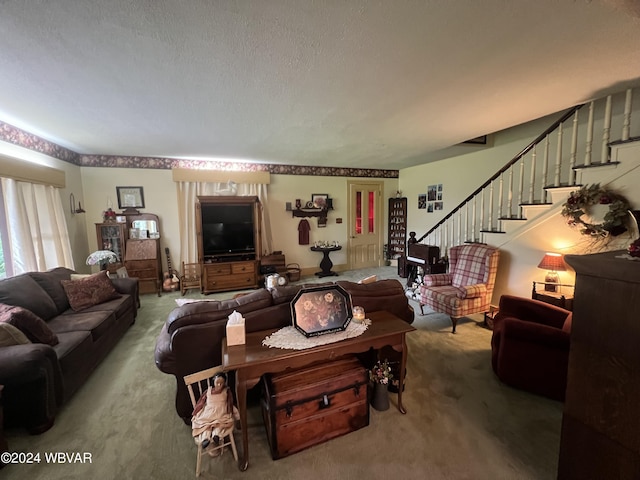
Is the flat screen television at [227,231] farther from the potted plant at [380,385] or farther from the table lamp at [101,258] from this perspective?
the potted plant at [380,385]

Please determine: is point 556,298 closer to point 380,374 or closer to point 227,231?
point 380,374

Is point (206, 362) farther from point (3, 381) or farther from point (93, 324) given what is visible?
point (93, 324)

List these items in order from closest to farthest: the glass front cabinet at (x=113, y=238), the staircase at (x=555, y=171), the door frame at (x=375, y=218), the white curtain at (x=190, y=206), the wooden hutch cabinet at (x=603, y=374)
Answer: the wooden hutch cabinet at (x=603, y=374)
the staircase at (x=555, y=171)
the glass front cabinet at (x=113, y=238)
the white curtain at (x=190, y=206)
the door frame at (x=375, y=218)

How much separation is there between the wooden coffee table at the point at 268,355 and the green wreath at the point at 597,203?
7.69 ft

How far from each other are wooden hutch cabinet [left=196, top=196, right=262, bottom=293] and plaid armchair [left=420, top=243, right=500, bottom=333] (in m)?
3.21

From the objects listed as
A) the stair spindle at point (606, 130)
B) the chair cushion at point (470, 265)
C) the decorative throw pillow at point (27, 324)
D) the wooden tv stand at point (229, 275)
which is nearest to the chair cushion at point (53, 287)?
the decorative throw pillow at point (27, 324)

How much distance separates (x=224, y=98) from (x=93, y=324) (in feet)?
8.12

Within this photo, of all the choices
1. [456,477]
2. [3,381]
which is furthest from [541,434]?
[3,381]

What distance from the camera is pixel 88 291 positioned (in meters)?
2.99

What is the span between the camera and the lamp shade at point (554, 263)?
2.82 metres

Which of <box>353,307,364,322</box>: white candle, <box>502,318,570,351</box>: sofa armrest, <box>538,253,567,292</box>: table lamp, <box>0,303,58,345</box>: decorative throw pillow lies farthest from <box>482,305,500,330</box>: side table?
<box>0,303,58,345</box>: decorative throw pillow

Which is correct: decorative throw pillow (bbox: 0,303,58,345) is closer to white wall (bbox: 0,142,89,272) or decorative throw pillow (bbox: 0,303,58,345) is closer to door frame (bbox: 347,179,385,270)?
white wall (bbox: 0,142,89,272)

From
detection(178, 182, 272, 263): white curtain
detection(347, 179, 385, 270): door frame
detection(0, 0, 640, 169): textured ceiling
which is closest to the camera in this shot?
detection(0, 0, 640, 169): textured ceiling

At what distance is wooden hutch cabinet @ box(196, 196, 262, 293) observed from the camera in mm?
A: 4812
